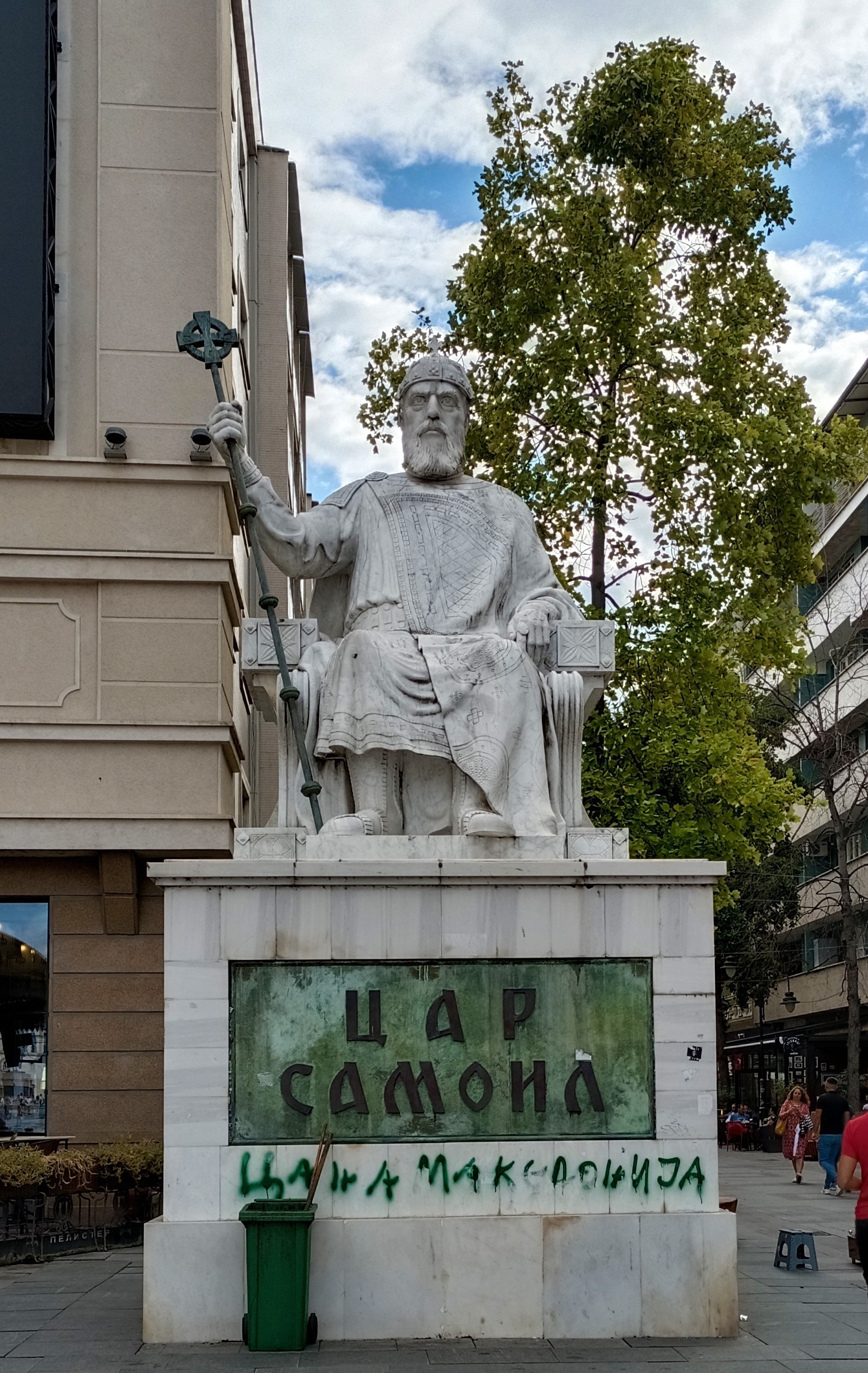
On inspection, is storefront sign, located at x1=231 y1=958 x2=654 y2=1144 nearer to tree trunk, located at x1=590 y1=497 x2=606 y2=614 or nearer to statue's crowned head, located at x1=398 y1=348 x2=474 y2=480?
statue's crowned head, located at x1=398 y1=348 x2=474 y2=480

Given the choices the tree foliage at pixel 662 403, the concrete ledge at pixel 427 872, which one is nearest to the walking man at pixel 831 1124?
the tree foliage at pixel 662 403

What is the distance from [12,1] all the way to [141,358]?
12.6ft

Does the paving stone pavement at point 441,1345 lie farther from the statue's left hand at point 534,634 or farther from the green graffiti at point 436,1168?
the statue's left hand at point 534,634

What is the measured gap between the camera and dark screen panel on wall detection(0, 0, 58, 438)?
16.1 m

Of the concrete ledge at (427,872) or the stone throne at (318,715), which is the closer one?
the concrete ledge at (427,872)

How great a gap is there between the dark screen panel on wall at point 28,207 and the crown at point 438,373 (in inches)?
253

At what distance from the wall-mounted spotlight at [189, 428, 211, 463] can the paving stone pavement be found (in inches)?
313

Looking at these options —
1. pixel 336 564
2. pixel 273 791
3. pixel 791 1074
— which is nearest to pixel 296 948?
pixel 336 564

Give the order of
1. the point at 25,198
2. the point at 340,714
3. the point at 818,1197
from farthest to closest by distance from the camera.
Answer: the point at 818,1197, the point at 25,198, the point at 340,714

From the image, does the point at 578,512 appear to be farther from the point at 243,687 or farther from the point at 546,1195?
the point at 546,1195

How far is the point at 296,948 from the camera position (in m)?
8.97

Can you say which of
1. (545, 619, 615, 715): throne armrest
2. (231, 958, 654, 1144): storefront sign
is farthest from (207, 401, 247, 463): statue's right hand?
(231, 958, 654, 1144): storefront sign

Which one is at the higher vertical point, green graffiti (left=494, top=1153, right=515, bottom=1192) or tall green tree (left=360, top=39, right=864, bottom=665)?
tall green tree (left=360, top=39, right=864, bottom=665)

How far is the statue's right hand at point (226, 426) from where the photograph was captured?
32.7ft
